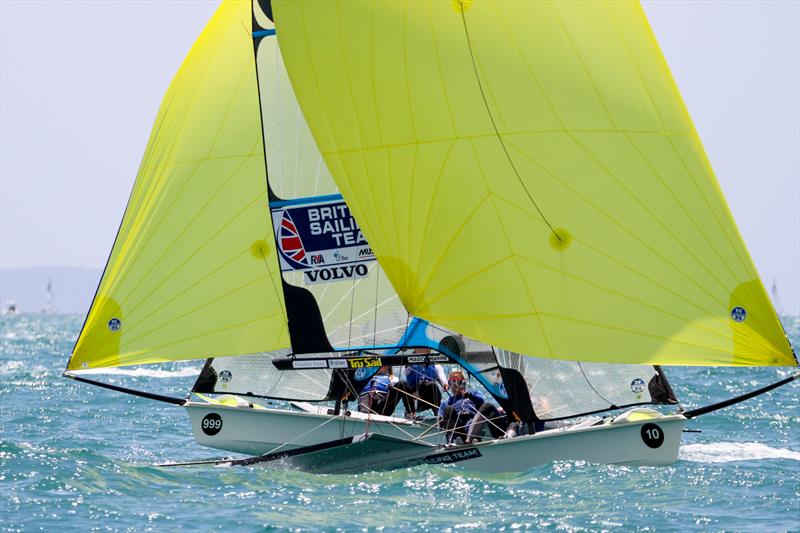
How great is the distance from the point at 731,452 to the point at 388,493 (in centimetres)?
476

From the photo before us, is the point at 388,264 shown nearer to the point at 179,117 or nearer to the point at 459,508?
the point at 459,508

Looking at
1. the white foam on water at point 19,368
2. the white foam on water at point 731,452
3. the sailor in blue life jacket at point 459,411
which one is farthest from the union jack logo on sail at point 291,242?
the white foam on water at point 19,368

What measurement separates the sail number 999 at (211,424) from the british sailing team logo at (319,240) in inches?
83.4

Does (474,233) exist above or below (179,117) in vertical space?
below

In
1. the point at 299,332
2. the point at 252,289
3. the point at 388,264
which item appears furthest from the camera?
the point at 252,289

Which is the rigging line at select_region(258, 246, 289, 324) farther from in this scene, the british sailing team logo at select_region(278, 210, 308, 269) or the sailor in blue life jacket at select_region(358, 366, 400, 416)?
the sailor in blue life jacket at select_region(358, 366, 400, 416)

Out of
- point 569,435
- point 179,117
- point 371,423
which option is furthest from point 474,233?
point 179,117

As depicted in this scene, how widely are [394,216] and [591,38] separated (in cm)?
240

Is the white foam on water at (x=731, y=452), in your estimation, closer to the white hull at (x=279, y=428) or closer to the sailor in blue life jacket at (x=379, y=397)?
the white hull at (x=279, y=428)

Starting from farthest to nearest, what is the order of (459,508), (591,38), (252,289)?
(252,289) → (591,38) → (459,508)

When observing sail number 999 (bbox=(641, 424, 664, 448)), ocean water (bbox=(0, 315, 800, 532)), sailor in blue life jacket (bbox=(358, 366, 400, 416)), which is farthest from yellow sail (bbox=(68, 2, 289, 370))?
sail number 999 (bbox=(641, 424, 664, 448))

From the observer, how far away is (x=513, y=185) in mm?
11844

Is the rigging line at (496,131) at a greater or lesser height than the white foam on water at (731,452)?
greater

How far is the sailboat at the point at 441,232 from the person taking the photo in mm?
11438
